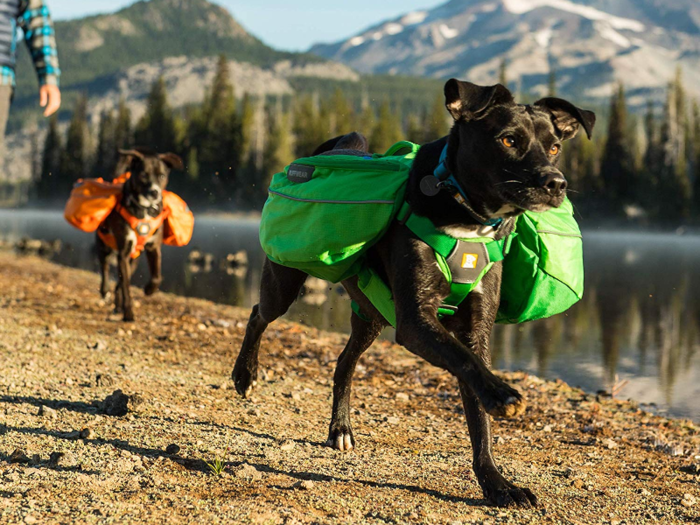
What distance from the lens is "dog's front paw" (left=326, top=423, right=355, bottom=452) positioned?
5.43m

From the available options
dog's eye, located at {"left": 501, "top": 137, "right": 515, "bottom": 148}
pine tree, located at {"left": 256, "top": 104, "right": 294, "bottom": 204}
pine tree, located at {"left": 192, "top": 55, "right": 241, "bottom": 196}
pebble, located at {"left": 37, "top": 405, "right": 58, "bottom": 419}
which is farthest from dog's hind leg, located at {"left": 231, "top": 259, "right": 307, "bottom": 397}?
pine tree, located at {"left": 192, "top": 55, "right": 241, "bottom": 196}

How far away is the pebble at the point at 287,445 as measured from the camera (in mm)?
5230

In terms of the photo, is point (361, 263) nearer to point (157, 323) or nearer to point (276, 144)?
point (157, 323)

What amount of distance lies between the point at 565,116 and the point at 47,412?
386 cm

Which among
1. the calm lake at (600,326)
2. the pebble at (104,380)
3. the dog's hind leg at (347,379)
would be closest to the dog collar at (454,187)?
the dog's hind leg at (347,379)

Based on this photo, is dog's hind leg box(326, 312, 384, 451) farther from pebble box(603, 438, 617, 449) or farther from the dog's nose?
pebble box(603, 438, 617, 449)

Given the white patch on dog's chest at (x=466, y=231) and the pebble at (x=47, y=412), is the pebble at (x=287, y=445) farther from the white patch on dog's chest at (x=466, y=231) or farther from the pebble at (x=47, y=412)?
the white patch on dog's chest at (x=466, y=231)

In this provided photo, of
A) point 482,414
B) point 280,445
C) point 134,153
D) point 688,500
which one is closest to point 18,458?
point 280,445

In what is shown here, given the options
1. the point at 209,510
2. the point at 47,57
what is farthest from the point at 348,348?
the point at 47,57

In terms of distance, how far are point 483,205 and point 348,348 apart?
1796mm

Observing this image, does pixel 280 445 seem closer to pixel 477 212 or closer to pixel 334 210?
pixel 334 210

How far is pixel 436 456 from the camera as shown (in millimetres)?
5418

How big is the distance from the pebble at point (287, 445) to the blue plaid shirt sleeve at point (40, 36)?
3.76 m

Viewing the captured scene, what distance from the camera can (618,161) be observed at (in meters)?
86.9
